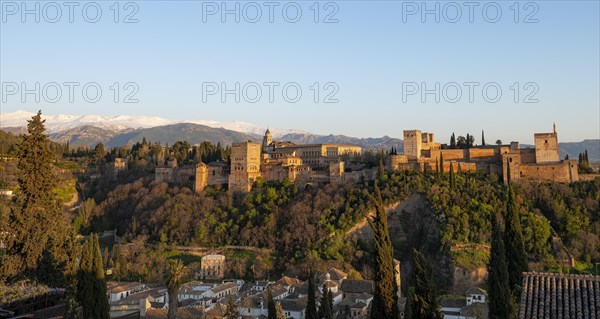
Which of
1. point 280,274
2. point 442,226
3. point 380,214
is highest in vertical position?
point 380,214

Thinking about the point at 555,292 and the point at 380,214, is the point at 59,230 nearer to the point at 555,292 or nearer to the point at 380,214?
the point at 380,214

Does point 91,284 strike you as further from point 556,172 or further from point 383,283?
point 556,172

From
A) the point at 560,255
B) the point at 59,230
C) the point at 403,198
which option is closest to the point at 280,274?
the point at 403,198

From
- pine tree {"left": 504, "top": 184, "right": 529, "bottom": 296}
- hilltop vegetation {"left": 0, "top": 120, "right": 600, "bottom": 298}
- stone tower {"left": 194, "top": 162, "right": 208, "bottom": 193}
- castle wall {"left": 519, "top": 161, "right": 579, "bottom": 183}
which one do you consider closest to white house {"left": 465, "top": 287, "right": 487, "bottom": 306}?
hilltop vegetation {"left": 0, "top": 120, "right": 600, "bottom": 298}

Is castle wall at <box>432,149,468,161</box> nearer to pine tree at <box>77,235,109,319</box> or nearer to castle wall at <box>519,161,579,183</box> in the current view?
castle wall at <box>519,161,579,183</box>

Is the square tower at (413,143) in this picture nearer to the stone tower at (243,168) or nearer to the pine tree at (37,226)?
the stone tower at (243,168)

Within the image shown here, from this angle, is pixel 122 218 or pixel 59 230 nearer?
pixel 59 230

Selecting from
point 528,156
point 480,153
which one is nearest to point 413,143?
point 480,153
